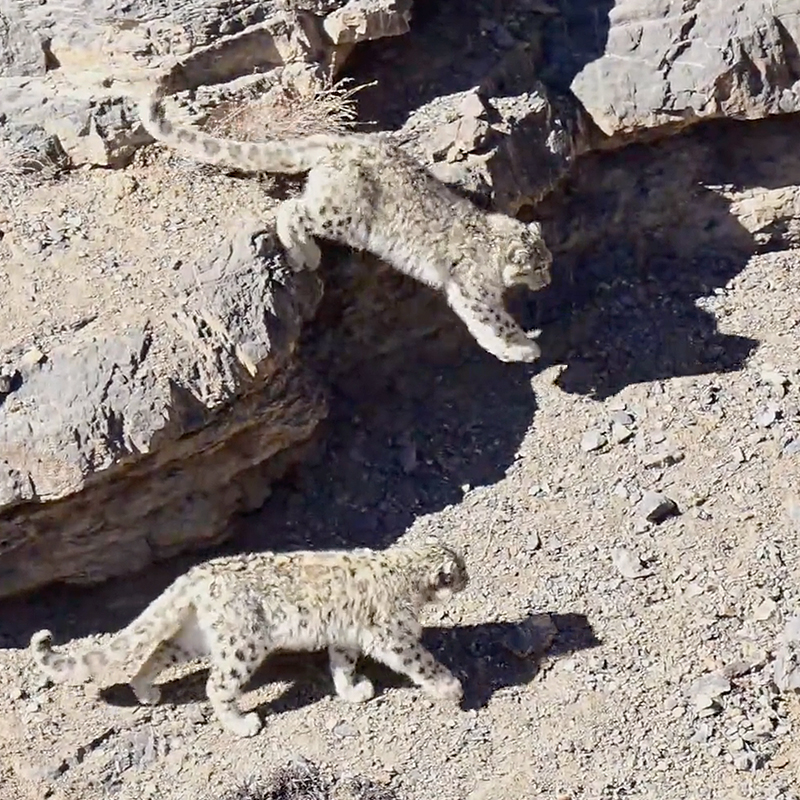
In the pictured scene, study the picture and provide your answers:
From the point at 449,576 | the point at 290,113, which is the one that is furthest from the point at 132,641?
the point at 290,113

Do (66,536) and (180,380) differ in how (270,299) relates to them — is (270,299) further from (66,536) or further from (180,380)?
(66,536)

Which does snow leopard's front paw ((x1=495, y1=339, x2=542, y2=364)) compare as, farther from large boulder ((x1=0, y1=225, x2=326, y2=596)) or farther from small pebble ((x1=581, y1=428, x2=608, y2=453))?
large boulder ((x1=0, y1=225, x2=326, y2=596))

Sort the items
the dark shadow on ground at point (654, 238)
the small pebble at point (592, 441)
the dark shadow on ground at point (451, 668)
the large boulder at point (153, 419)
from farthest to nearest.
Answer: the dark shadow on ground at point (654, 238) → the small pebble at point (592, 441) → the dark shadow on ground at point (451, 668) → the large boulder at point (153, 419)

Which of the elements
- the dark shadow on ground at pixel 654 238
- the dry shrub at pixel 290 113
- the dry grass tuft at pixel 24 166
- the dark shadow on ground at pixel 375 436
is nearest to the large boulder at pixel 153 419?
the dark shadow on ground at pixel 375 436

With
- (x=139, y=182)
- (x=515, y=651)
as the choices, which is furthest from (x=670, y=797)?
(x=139, y=182)

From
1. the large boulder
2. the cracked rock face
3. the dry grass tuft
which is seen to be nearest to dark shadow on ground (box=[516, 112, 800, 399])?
the cracked rock face

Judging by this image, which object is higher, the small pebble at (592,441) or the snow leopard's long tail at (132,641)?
the snow leopard's long tail at (132,641)

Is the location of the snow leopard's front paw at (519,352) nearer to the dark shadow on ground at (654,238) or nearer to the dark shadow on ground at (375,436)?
the dark shadow on ground at (375,436)
